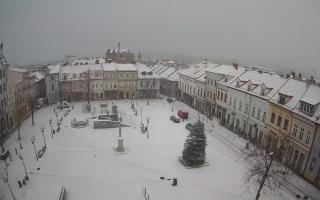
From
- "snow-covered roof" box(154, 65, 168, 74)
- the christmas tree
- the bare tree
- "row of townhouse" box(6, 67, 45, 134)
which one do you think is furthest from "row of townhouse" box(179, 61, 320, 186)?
"row of townhouse" box(6, 67, 45, 134)

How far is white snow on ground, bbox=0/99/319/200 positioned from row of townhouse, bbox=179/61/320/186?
9.72ft

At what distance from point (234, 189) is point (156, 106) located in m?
37.2

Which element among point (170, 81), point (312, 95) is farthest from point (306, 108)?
point (170, 81)

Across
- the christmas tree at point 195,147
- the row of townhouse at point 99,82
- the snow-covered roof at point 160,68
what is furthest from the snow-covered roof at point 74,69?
the christmas tree at point 195,147

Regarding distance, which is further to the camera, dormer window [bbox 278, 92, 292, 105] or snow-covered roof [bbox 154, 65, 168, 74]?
snow-covered roof [bbox 154, 65, 168, 74]

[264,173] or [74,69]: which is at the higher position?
[74,69]

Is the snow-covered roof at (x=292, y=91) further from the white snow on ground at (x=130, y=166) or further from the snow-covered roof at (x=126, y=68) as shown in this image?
the snow-covered roof at (x=126, y=68)

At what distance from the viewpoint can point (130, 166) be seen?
32031 mm

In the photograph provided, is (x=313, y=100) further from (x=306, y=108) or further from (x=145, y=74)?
(x=145, y=74)

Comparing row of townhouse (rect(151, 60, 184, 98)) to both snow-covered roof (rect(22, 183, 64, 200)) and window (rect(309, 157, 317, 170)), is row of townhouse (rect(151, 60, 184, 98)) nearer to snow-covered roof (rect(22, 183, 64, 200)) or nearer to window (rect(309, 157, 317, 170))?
window (rect(309, 157, 317, 170))

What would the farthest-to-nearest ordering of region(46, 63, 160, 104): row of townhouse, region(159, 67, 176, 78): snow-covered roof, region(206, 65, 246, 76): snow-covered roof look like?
region(159, 67, 176, 78): snow-covered roof, region(46, 63, 160, 104): row of townhouse, region(206, 65, 246, 76): snow-covered roof

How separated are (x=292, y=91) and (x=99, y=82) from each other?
46.6 meters

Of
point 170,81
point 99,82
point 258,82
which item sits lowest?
point 99,82

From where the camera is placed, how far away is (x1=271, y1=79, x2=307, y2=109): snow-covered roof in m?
35.0
